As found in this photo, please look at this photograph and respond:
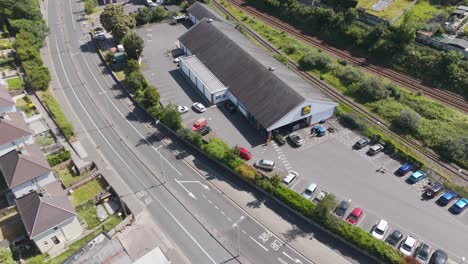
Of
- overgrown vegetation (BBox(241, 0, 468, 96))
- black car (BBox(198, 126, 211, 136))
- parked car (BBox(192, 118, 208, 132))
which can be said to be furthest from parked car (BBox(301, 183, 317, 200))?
overgrown vegetation (BBox(241, 0, 468, 96))

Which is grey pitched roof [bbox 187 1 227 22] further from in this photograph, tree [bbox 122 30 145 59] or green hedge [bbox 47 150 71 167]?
green hedge [bbox 47 150 71 167]

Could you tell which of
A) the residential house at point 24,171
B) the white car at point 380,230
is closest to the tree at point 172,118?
the residential house at point 24,171

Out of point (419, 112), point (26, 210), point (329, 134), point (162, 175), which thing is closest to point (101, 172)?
point (162, 175)

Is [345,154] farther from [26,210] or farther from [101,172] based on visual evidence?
[26,210]

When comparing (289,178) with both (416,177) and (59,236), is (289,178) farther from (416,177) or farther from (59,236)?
(59,236)

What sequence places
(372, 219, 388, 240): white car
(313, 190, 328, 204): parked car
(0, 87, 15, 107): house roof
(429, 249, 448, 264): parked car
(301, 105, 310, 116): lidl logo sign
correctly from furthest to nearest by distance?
(0, 87, 15, 107): house roof → (301, 105, 310, 116): lidl logo sign → (313, 190, 328, 204): parked car → (372, 219, 388, 240): white car → (429, 249, 448, 264): parked car

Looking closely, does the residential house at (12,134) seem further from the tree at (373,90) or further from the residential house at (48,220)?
the tree at (373,90)

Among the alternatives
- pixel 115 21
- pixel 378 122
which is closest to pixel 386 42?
pixel 378 122
